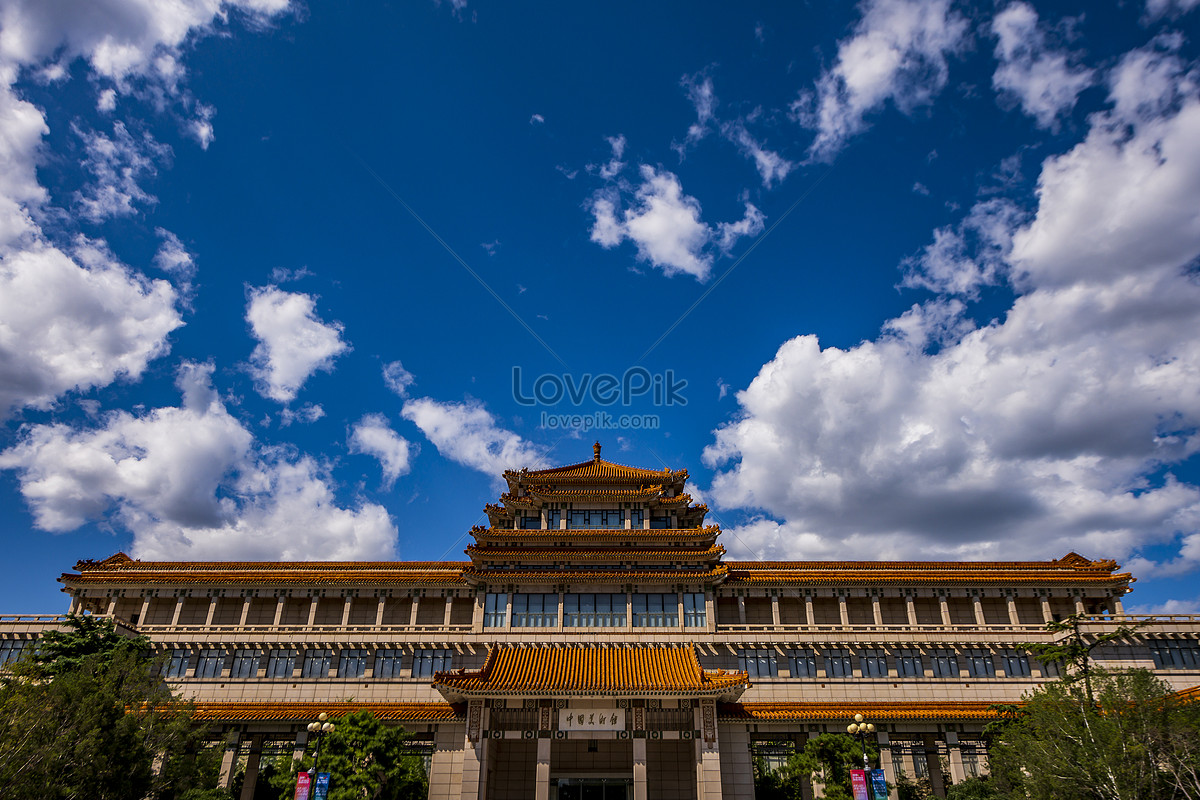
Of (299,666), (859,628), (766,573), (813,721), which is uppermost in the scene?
(766,573)

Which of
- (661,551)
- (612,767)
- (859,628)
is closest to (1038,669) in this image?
(859,628)

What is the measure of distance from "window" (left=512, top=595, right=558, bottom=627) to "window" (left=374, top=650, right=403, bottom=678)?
805cm

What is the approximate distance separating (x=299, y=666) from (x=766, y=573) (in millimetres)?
31245

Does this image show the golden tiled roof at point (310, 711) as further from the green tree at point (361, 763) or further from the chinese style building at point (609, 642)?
the green tree at point (361, 763)

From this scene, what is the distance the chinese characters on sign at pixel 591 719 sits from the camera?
3338 centimetres

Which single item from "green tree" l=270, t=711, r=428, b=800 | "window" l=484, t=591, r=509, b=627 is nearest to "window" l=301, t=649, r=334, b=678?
"green tree" l=270, t=711, r=428, b=800

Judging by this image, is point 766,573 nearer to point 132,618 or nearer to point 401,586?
point 401,586

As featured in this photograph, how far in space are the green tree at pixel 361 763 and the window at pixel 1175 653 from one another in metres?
45.7

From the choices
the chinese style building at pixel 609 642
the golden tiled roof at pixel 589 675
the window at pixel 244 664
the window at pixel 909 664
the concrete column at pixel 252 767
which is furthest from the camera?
the window at pixel 244 664

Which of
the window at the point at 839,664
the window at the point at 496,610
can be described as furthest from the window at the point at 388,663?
the window at the point at 839,664

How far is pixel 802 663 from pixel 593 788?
49.5ft

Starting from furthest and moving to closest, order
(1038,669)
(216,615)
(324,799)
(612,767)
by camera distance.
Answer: (216,615)
(1038,669)
(612,767)
(324,799)

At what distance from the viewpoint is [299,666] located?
42.2 m

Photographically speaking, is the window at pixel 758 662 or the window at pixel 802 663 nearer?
the window at pixel 758 662
